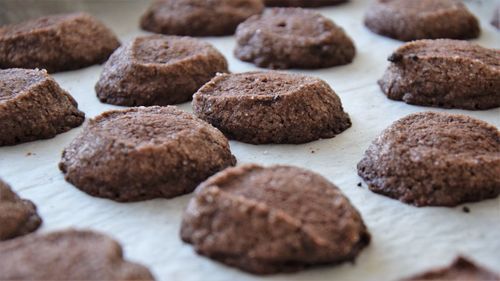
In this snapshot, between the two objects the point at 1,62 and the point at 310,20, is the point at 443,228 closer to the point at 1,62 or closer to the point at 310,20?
the point at 310,20

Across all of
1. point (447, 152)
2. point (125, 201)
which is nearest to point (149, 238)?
point (125, 201)

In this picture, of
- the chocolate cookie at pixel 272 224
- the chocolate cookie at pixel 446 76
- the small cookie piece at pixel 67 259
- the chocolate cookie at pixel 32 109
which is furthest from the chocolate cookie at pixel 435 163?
the chocolate cookie at pixel 32 109

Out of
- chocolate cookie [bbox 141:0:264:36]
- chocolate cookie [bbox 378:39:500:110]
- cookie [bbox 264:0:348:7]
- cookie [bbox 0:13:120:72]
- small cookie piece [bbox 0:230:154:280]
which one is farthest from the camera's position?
cookie [bbox 264:0:348:7]

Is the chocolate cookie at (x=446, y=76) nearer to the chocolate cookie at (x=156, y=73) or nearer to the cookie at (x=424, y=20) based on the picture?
the cookie at (x=424, y=20)

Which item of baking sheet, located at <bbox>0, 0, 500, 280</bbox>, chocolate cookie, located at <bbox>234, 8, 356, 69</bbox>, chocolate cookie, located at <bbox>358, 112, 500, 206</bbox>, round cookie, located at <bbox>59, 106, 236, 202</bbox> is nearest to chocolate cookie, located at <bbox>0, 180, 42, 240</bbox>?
baking sheet, located at <bbox>0, 0, 500, 280</bbox>

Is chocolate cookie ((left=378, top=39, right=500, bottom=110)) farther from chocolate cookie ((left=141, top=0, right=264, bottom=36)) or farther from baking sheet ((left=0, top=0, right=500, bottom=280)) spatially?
chocolate cookie ((left=141, top=0, right=264, bottom=36))

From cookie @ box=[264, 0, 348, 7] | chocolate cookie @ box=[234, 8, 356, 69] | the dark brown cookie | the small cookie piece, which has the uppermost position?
the small cookie piece

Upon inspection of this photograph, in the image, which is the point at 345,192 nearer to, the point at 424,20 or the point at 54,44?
the point at 424,20

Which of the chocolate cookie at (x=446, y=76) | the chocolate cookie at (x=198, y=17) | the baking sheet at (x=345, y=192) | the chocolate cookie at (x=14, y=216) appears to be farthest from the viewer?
the chocolate cookie at (x=198, y=17)
